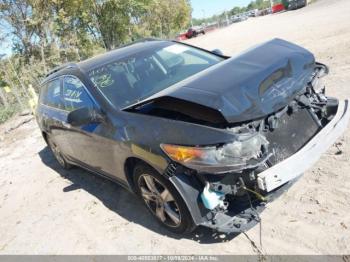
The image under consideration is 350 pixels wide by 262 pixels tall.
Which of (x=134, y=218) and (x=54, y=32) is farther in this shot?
(x=54, y=32)

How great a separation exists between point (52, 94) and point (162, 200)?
322 cm

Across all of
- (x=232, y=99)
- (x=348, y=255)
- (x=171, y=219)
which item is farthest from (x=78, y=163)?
(x=348, y=255)

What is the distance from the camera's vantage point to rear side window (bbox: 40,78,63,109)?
557 centimetres

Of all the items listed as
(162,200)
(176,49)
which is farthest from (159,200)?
Answer: (176,49)

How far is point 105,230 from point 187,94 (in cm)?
203

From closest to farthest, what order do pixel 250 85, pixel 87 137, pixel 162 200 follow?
pixel 250 85
pixel 162 200
pixel 87 137

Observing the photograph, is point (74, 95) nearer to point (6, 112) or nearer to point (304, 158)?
point (304, 158)

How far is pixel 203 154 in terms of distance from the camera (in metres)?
2.98

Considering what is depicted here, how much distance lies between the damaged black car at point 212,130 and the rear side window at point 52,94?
1.03 meters

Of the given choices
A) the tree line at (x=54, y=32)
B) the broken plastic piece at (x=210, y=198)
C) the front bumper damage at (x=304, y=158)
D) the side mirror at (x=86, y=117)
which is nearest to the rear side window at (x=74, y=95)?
the side mirror at (x=86, y=117)

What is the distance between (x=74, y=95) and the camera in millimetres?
4879

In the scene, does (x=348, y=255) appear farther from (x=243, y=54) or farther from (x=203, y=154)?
(x=243, y=54)

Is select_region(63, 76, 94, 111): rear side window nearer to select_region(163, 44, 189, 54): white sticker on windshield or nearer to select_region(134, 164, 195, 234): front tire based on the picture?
select_region(134, 164, 195, 234): front tire

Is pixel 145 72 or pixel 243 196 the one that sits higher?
pixel 145 72
